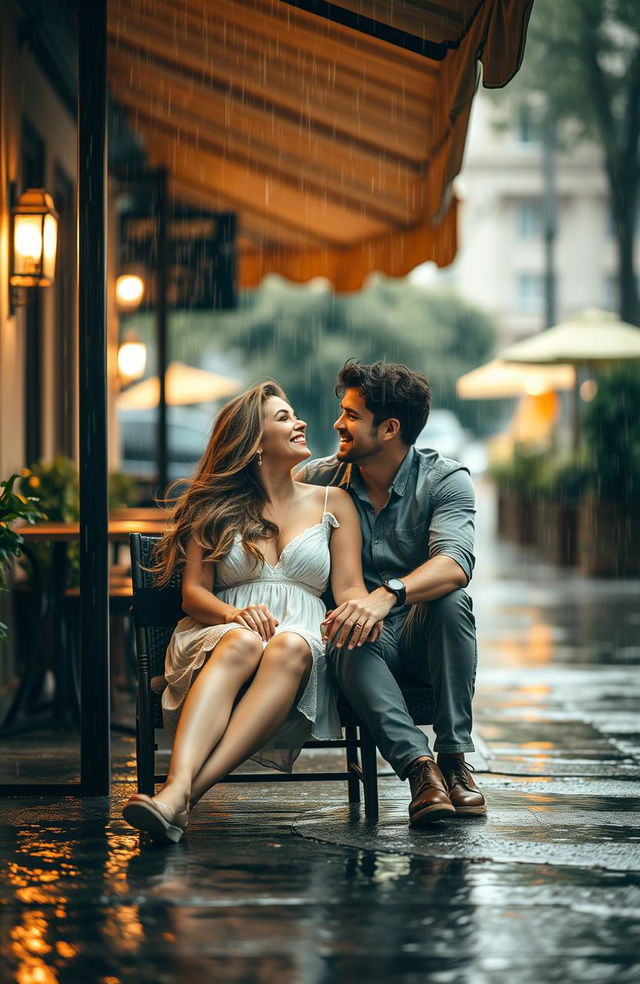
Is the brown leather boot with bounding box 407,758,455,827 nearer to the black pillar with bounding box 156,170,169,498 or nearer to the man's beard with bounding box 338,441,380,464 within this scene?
the man's beard with bounding box 338,441,380,464

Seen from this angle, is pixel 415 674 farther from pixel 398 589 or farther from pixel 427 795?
pixel 427 795

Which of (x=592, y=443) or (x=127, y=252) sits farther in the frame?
(x=592, y=443)

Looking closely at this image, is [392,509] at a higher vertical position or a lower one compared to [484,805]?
higher

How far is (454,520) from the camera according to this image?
202 inches

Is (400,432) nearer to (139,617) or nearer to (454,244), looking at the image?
(139,617)

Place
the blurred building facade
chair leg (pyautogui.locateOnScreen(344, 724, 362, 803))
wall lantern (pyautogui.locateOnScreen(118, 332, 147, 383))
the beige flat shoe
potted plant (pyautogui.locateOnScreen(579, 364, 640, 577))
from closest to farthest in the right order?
the beige flat shoe → chair leg (pyautogui.locateOnScreen(344, 724, 362, 803)) → wall lantern (pyautogui.locateOnScreen(118, 332, 147, 383)) → potted plant (pyautogui.locateOnScreen(579, 364, 640, 577)) → the blurred building facade

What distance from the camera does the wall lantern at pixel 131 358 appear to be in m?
12.8

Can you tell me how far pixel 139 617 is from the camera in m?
5.02

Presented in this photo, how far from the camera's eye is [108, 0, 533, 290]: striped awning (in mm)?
6172

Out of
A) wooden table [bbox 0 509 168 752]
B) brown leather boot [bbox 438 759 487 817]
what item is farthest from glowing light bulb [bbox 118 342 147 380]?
brown leather boot [bbox 438 759 487 817]

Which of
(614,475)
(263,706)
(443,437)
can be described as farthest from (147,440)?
(263,706)

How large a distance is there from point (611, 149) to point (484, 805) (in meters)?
18.6

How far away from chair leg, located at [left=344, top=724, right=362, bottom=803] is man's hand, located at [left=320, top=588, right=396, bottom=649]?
1.04 feet

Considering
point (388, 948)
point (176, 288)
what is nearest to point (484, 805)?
point (388, 948)
